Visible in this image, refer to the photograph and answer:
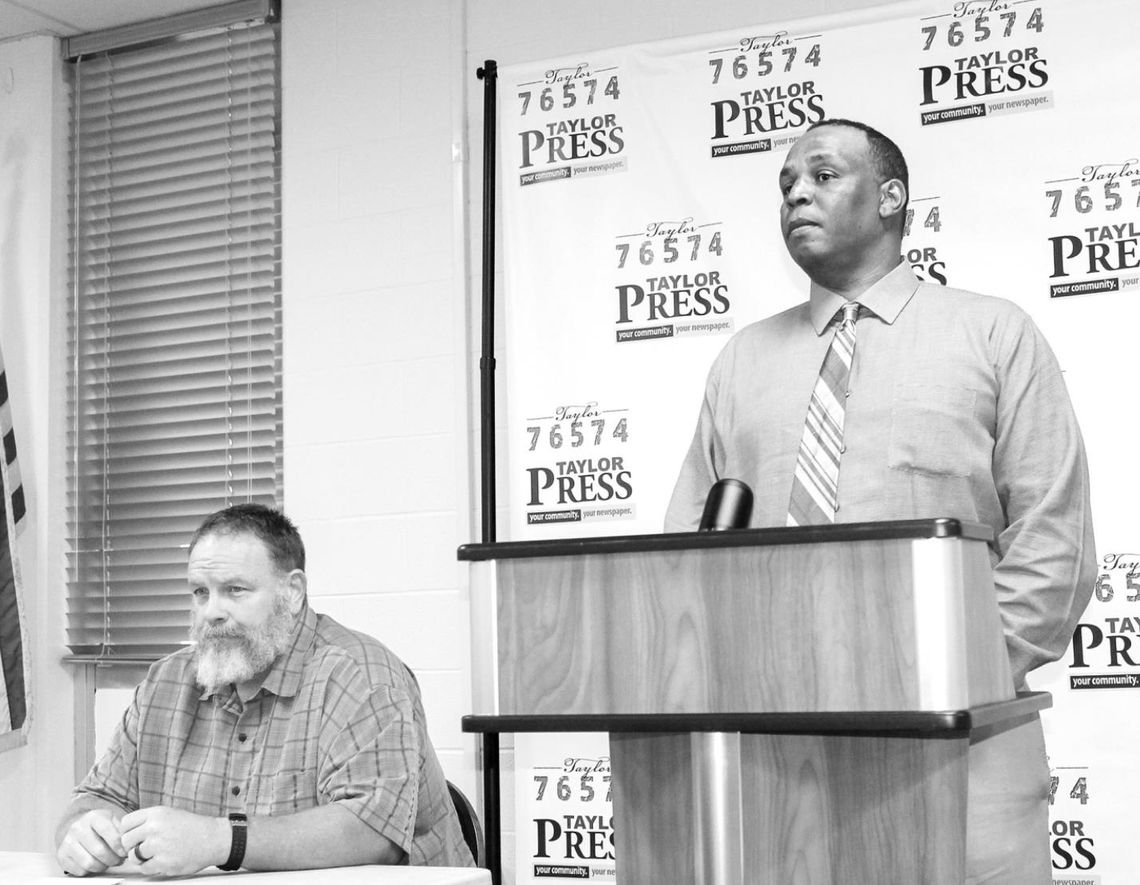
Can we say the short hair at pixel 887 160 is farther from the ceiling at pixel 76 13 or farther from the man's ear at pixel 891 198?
the ceiling at pixel 76 13

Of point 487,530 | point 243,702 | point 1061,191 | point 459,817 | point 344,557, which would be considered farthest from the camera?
point 344,557

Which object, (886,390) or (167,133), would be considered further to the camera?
(167,133)

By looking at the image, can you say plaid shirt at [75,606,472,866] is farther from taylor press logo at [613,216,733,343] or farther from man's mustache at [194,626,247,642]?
taylor press logo at [613,216,733,343]

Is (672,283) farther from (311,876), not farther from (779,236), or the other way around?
(311,876)

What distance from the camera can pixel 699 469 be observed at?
10.6 feet

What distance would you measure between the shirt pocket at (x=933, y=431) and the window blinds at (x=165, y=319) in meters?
1.78

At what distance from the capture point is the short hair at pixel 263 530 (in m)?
2.67

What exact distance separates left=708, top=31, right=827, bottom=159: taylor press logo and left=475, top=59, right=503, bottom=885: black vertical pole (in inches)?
22.2

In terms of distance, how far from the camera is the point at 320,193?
385cm

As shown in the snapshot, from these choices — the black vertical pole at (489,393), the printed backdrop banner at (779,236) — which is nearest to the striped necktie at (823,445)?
the printed backdrop banner at (779,236)

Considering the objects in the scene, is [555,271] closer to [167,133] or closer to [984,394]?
[984,394]

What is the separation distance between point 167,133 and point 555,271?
1.43 metres

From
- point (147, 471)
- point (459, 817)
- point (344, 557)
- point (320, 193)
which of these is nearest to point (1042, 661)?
point (459, 817)

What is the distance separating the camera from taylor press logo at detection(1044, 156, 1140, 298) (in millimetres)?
2938
